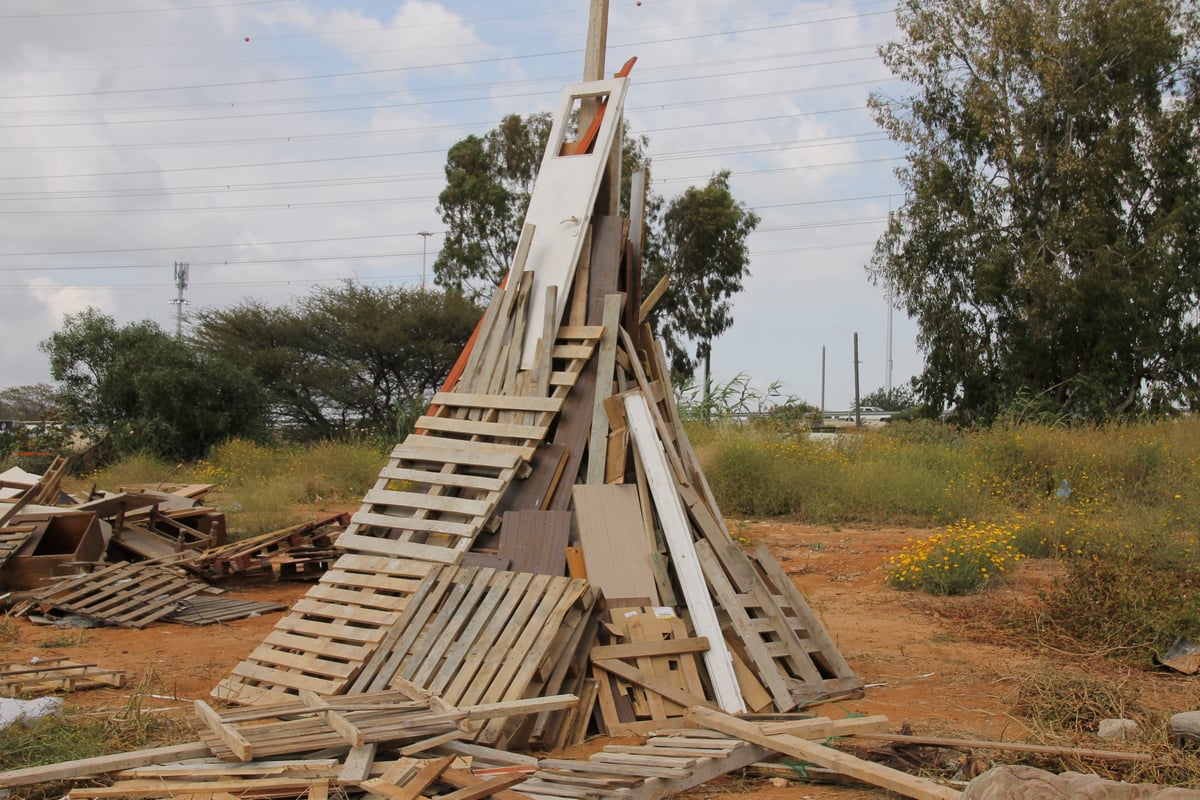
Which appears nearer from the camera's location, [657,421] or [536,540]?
[536,540]

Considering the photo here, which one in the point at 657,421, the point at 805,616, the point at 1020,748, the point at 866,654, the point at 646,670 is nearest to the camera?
the point at 1020,748

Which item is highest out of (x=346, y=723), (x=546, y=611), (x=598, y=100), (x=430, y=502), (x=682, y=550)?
(x=598, y=100)

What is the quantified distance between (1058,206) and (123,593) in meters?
20.0

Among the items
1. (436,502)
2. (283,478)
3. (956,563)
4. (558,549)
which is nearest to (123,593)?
(436,502)

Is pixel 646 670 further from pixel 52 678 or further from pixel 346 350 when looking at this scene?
pixel 346 350

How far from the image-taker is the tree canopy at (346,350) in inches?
1034

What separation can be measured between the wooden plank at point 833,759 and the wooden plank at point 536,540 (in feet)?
4.57

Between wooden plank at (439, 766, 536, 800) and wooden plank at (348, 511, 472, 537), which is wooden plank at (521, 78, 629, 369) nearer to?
wooden plank at (348, 511, 472, 537)

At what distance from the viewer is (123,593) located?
30.4 ft

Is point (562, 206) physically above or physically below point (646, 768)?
above

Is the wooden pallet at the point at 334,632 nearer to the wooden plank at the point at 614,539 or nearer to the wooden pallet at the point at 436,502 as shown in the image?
the wooden pallet at the point at 436,502

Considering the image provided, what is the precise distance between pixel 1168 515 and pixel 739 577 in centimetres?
617

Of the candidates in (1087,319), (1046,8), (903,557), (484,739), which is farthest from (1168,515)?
(1046,8)

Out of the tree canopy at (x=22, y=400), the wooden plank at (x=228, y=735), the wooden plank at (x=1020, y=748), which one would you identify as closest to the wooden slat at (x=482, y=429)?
the wooden plank at (x=228, y=735)
